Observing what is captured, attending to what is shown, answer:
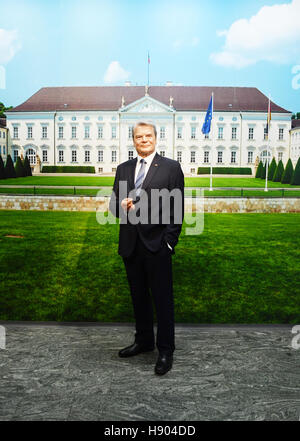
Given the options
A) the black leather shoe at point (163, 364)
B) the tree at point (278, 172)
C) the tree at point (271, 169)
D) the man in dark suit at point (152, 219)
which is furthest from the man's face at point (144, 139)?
the tree at point (271, 169)

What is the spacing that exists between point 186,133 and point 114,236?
8884 mm

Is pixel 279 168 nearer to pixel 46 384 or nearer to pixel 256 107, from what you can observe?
pixel 256 107

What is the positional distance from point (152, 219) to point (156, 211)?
6cm

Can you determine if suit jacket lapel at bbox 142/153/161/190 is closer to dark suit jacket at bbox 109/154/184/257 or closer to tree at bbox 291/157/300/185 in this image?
dark suit jacket at bbox 109/154/184/257

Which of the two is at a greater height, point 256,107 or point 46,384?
point 256,107

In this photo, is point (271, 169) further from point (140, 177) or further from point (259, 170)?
point (140, 177)

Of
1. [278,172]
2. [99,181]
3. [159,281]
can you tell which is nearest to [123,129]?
[99,181]

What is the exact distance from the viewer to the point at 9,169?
11.7 m

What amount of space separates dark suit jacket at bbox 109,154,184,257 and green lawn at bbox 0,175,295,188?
988 cm

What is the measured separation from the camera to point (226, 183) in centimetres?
1508

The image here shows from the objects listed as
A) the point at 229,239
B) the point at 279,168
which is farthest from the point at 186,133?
the point at 229,239

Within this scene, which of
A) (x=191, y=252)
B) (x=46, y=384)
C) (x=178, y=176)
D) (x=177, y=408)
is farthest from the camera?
(x=191, y=252)

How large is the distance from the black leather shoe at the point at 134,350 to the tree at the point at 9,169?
9.87 metres
